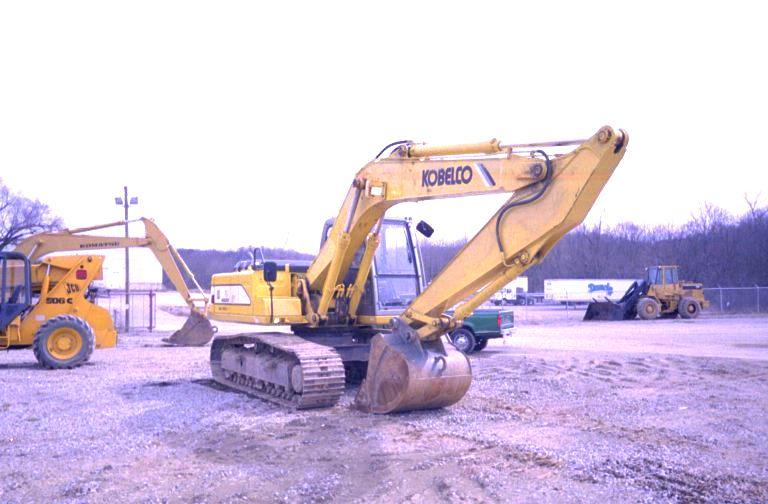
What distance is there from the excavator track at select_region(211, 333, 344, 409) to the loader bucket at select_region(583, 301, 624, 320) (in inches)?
1068

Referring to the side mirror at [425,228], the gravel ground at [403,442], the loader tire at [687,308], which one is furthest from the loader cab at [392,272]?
the loader tire at [687,308]

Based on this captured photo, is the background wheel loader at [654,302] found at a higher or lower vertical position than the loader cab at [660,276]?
lower

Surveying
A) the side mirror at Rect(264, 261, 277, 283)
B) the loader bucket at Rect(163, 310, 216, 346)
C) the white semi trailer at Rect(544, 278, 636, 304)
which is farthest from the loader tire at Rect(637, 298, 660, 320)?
the side mirror at Rect(264, 261, 277, 283)

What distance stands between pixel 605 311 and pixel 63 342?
89.8 feet

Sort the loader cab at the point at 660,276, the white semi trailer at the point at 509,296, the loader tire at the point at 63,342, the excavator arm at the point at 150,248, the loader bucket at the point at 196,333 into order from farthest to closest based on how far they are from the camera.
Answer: the white semi trailer at the point at 509,296
the loader cab at the point at 660,276
the loader bucket at the point at 196,333
the excavator arm at the point at 150,248
the loader tire at the point at 63,342

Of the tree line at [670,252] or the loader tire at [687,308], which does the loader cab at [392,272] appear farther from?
the tree line at [670,252]

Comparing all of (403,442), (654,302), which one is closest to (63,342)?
(403,442)

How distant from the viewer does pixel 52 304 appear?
648 inches

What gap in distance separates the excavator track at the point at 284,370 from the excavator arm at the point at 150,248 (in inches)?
235

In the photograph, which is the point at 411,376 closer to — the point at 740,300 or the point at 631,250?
the point at 740,300

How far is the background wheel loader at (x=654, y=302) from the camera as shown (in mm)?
36531

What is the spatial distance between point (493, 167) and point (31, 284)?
1204 centimetres

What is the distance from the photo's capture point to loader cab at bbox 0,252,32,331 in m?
15.9

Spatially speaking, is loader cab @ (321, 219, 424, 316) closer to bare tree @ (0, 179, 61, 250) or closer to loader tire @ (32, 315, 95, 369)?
loader tire @ (32, 315, 95, 369)
